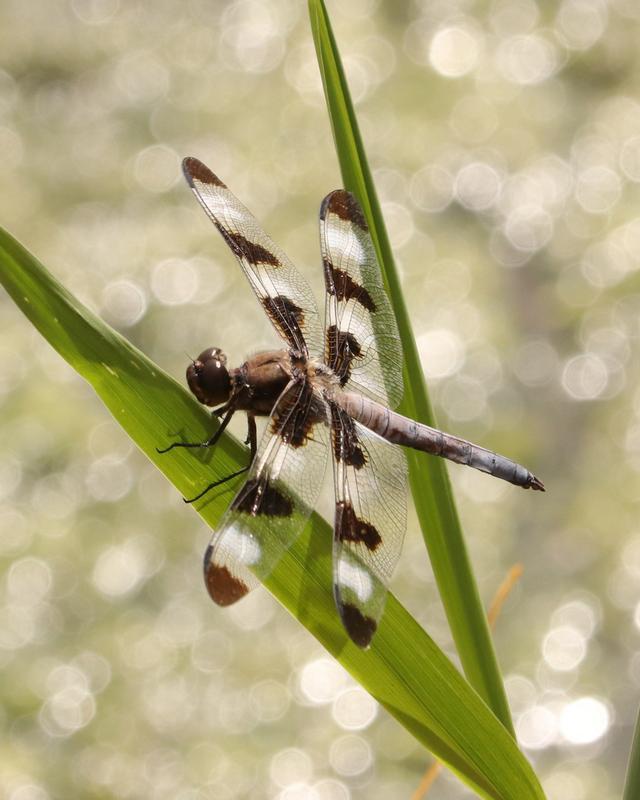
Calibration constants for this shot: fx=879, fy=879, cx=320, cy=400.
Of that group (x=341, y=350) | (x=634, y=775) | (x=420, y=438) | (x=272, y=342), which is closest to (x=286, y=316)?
(x=341, y=350)

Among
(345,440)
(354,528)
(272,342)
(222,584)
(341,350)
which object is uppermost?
(272,342)

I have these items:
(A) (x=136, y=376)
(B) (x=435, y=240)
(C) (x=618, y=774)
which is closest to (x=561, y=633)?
(C) (x=618, y=774)

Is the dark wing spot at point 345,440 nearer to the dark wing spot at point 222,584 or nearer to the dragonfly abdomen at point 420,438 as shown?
the dragonfly abdomen at point 420,438

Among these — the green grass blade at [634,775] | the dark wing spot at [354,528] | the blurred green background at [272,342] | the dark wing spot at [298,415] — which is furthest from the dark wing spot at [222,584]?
the blurred green background at [272,342]

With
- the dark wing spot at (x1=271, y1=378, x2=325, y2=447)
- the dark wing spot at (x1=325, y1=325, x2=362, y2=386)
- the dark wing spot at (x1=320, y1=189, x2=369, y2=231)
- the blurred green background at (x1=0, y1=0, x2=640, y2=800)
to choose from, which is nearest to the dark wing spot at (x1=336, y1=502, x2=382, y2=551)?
the dark wing spot at (x1=271, y1=378, x2=325, y2=447)

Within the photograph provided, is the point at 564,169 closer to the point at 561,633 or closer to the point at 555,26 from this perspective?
the point at 555,26

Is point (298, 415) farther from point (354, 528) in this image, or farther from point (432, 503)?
point (432, 503)

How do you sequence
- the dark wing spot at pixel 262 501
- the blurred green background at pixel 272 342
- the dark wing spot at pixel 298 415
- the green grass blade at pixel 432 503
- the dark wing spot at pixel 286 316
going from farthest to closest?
1. the blurred green background at pixel 272 342
2. the dark wing spot at pixel 286 316
3. the dark wing spot at pixel 298 415
4. the dark wing spot at pixel 262 501
5. the green grass blade at pixel 432 503
